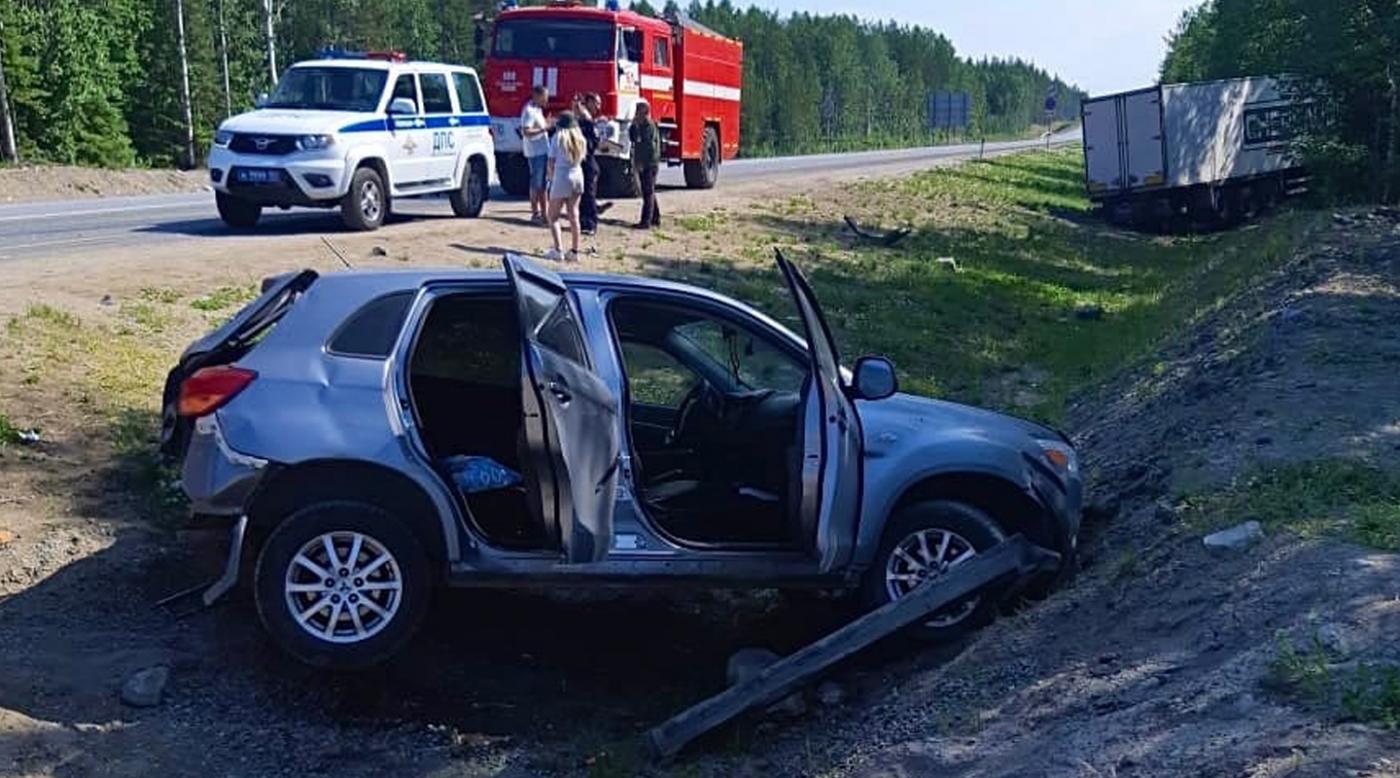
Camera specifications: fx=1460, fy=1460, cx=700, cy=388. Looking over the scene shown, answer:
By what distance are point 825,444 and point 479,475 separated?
1.48m

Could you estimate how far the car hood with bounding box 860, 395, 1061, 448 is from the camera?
6.20m

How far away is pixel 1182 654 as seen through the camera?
16.6 ft

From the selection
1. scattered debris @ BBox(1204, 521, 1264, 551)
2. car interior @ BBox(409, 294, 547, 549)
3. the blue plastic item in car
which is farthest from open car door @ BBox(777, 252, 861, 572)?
scattered debris @ BBox(1204, 521, 1264, 551)

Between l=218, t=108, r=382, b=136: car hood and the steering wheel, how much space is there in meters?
11.2

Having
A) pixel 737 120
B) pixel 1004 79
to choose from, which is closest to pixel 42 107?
pixel 737 120

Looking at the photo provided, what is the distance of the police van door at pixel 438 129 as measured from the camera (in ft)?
61.8

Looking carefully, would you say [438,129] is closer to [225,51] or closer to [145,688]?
[145,688]

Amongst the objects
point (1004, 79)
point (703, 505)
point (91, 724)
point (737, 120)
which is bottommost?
point (91, 724)

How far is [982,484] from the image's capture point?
641cm

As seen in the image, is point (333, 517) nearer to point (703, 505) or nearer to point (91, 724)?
point (91, 724)

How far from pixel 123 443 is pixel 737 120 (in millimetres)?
24957

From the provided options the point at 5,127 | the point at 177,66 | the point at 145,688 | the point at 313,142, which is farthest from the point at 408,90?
the point at 177,66

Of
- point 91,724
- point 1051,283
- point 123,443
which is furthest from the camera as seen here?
point 1051,283

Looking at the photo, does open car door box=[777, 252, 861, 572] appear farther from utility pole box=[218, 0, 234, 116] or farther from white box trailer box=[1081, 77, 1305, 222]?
utility pole box=[218, 0, 234, 116]
